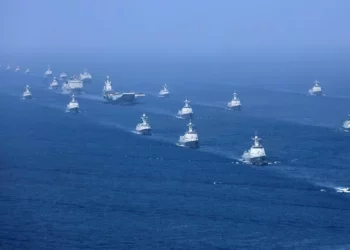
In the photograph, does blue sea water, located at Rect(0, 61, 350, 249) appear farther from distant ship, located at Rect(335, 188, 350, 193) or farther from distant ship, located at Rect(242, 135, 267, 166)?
distant ship, located at Rect(242, 135, 267, 166)

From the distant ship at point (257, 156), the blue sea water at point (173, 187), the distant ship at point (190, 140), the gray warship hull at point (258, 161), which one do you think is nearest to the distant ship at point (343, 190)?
the blue sea water at point (173, 187)

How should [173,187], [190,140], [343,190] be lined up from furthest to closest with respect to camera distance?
[190,140], [173,187], [343,190]

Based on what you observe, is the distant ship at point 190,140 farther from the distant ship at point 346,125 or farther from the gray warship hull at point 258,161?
the distant ship at point 346,125

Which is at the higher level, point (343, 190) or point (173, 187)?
point (343, 190)

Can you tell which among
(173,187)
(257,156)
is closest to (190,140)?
(257,156)

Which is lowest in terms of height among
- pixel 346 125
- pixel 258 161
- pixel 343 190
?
pixel 343 190

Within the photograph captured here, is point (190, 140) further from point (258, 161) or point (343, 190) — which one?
point (343, 190)

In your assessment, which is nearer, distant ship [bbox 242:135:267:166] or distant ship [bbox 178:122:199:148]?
distant ship [bbox 242:135:267:166]

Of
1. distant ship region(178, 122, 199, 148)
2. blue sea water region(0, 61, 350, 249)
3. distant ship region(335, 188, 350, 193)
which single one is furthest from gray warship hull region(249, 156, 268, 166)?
distant ship region(335, 188, 350, 193)
